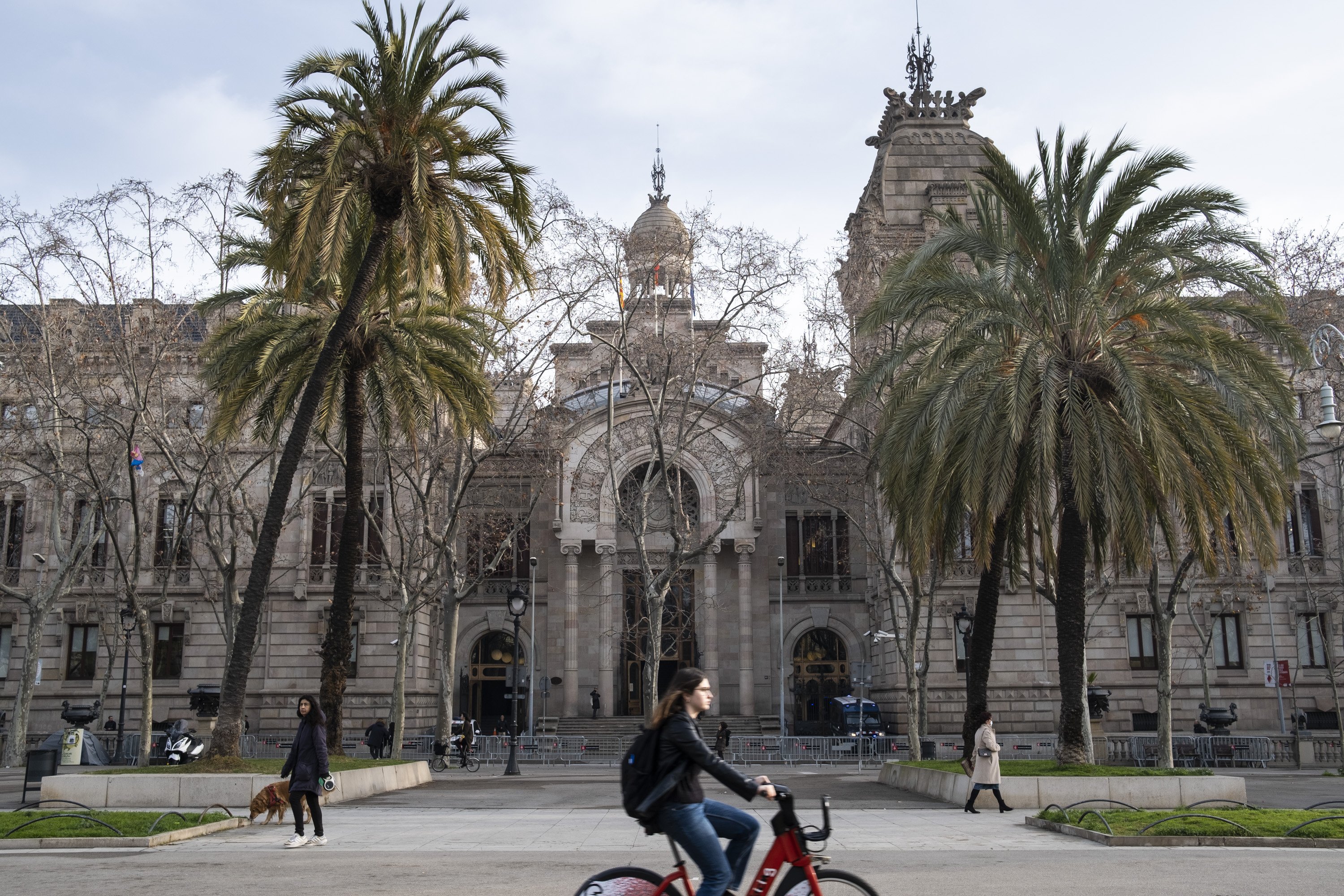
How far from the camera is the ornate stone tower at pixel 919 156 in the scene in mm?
40281

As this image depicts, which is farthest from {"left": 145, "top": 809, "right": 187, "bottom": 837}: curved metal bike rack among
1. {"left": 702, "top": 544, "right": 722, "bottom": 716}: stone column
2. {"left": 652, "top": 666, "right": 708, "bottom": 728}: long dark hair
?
{"left": 702, "top": 544, "right": 722, "bottom": 716}: stone column

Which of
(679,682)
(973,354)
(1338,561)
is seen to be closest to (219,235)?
(973,354)

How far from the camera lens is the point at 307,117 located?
1848cm

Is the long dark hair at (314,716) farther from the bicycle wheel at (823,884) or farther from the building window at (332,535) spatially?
the building window at (332,535)

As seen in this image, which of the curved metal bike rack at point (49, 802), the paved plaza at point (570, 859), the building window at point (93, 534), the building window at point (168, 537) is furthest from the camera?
the building window at point (168, 537)

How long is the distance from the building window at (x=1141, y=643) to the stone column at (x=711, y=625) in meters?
14.6

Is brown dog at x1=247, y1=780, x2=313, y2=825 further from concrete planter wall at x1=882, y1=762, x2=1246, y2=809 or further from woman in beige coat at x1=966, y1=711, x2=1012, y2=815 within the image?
concrete planter wall at x1=882, y1=762, x2=1246, y2=809

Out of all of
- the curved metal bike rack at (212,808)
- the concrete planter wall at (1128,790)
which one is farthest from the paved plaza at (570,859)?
the concrete planter wall at (1128,790)

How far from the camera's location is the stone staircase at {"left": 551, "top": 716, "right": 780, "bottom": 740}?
39406 millimetres

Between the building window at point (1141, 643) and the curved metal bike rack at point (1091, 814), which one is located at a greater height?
the building window at point (1141, 643)

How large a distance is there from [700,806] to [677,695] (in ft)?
1.97

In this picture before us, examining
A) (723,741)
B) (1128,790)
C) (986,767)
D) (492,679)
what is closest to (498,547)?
(723,741)

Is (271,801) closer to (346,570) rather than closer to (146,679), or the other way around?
(346,570)

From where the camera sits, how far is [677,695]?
20.2ft
